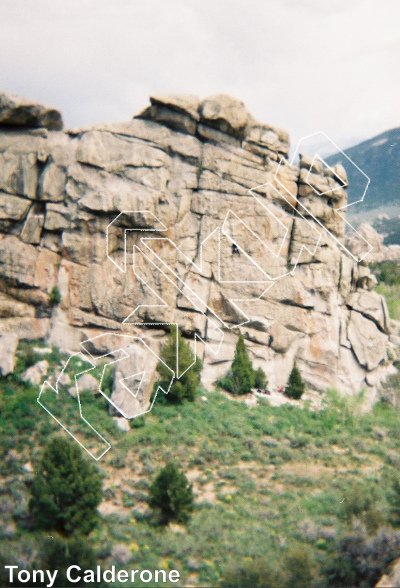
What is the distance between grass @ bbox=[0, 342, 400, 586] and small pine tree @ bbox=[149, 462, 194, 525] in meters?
0.47

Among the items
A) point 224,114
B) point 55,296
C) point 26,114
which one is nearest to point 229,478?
point 55,296

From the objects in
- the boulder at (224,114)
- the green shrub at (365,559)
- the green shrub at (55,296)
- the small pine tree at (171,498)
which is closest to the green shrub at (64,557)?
the small pine tree at (171,498)

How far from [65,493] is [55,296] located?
1521 cm

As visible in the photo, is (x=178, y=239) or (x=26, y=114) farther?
(x=178, y=239)

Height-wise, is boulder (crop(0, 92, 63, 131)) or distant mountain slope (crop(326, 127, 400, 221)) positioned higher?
distant mountain slope (crop(326, 127, 400, 221))

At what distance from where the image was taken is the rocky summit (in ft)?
92.2

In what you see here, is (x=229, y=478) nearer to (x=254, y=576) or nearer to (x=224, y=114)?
(x=254, y=576)

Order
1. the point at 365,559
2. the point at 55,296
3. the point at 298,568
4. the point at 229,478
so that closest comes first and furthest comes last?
1. the point at 298,568
2. the point at 365,559
3. the point at 229,478
4. the point at 55,296

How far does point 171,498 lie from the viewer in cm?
1587

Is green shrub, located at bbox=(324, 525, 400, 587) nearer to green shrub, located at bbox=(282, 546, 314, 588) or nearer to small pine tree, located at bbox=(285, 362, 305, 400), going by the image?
green shrub, located at bbox=(282, 546, 314, 588)

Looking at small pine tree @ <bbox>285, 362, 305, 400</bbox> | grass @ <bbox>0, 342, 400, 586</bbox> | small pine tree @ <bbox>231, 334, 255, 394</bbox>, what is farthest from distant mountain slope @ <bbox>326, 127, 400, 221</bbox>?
grass @ <bbox>0, 342, 400, 586</bbox>

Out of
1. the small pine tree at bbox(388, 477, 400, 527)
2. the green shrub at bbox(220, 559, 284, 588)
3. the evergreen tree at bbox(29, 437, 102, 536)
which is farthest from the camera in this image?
the small pine tree at bbox(388, 477, 400, 527)

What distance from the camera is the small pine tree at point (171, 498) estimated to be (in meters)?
16.0

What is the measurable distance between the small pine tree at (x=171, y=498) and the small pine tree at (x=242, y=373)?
11744 mm
